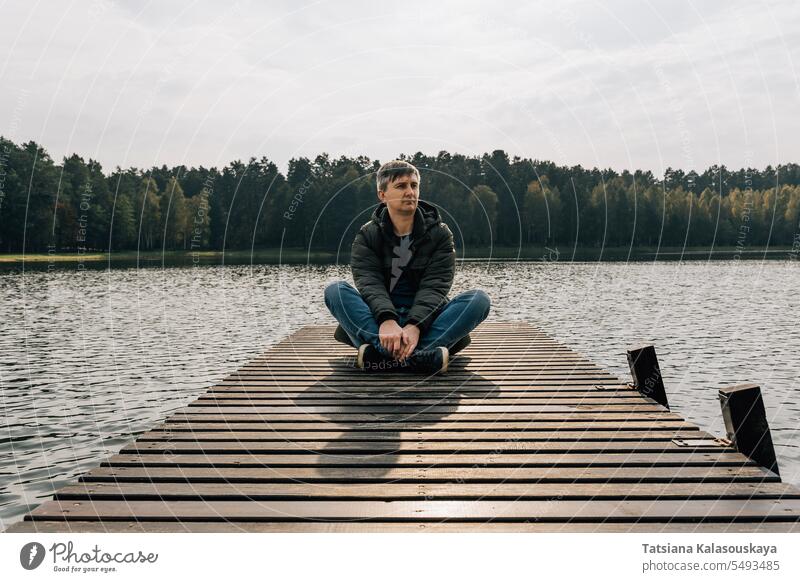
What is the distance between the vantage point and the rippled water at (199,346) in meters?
8.65

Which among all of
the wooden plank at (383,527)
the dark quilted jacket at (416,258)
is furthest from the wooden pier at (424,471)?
the dark quilted jacket at (416,258)

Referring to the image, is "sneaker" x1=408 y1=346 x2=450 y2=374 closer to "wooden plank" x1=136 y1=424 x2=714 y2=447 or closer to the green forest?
"wooden plank" x1=136 y1=424 x2=714 y2=447

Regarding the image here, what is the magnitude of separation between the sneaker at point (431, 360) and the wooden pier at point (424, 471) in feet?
1.89

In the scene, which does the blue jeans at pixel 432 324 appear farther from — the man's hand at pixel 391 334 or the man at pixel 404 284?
the man's hand at pixel 391 334

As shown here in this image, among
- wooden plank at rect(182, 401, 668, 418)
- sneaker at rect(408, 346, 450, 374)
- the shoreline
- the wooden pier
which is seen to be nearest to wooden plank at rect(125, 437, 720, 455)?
the wooden pier

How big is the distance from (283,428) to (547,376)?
12.7 ft

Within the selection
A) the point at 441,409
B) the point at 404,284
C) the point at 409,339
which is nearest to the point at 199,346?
the point at 404,284

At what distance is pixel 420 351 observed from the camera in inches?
301

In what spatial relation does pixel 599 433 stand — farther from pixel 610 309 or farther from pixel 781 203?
pixel 781 203

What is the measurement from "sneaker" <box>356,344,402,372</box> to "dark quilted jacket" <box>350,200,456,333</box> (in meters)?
0.61

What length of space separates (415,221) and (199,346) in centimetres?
1011

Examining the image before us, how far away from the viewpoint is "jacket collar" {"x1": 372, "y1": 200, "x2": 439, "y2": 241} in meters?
7.73

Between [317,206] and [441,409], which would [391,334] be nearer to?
[441,409]

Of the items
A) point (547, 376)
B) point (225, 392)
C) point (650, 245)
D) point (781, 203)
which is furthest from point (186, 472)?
point (781, 203)
